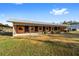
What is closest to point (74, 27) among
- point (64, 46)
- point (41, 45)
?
point (64, 46)

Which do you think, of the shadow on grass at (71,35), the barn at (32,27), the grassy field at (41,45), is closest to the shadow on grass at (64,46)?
the grassy field at (41,45)

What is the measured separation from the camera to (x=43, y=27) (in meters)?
5.78

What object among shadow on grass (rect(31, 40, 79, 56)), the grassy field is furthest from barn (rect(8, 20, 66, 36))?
shadow on grass (rect(31, 40, 79, 56))

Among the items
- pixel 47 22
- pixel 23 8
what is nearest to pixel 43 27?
pixel 47 22

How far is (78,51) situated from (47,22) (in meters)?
0.89

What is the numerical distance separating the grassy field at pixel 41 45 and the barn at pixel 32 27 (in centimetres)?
11

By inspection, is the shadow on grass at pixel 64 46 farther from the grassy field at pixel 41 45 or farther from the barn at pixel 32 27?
the barn at pixel 32 27

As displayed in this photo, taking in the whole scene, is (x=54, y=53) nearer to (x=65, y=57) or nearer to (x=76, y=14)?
(x=65, y=57)

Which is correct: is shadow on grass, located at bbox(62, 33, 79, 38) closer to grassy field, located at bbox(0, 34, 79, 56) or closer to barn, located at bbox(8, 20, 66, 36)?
grassy field, located at bbox(0, 34, 79, 56)

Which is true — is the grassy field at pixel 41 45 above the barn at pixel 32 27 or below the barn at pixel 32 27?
below

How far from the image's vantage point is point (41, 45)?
5.68 m

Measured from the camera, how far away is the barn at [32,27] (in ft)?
18.5

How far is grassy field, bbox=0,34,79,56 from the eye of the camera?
5582 mm

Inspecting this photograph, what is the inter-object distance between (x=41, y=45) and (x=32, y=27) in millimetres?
422
